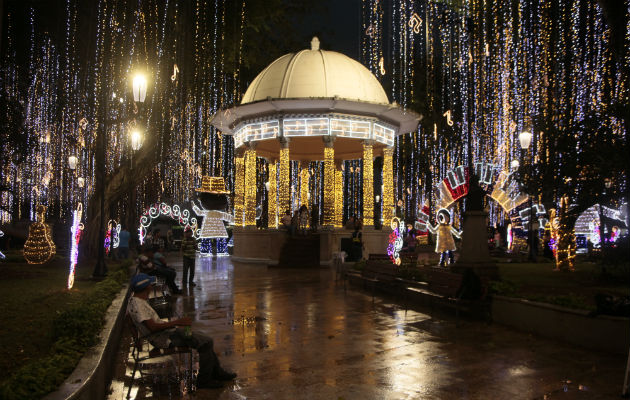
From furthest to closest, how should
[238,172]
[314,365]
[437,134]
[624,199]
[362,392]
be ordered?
[437,134] < [238,172] < [624,199] < [314,365] < [362,392]

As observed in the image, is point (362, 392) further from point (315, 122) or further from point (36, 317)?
point (315, 122)

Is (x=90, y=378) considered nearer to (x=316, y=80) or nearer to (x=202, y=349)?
(x=202, y=349)

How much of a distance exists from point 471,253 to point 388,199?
15.7 meters

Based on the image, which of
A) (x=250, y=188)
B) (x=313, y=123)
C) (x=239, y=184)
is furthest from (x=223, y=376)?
(x=239, y=184)

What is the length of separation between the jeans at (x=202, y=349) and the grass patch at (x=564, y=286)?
19.8 feet

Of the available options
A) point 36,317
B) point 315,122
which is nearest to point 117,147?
point 315,122

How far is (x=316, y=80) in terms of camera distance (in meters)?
27.0

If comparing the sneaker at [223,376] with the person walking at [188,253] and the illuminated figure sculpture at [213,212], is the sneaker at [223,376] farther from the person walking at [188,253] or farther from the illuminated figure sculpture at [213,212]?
the illuminated figure sculpture at [213,212]

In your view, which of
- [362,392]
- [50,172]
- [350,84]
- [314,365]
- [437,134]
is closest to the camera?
[362,392]

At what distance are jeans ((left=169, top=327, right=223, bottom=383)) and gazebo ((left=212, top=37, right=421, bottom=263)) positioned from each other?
751 inches

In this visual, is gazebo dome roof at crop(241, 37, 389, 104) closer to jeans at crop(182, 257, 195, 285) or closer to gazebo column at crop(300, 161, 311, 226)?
gazebo column at crop(300, 161, 311, 226)

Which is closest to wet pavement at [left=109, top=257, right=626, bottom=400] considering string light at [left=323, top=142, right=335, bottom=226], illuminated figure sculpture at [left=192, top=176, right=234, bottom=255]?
string light at [left=323, top=142, right=335, bottom=226]

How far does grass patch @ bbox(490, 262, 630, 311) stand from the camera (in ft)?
32.4

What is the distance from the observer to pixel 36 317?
9.00 metres
